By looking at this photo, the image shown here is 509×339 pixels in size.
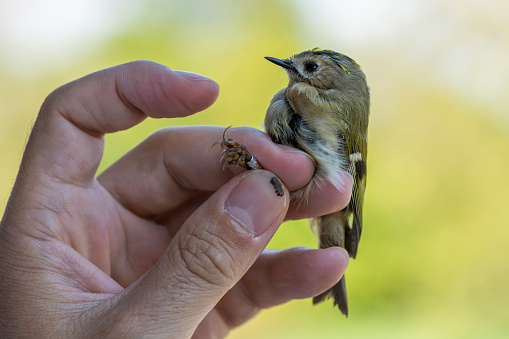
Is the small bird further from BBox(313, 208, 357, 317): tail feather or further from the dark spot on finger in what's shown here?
the dark spot on finger

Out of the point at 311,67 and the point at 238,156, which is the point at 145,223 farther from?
the point at 311,67

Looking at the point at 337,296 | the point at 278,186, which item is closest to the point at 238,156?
the point at 278,186

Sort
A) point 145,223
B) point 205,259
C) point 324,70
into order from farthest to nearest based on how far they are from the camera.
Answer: point 145,223
point 324,70
point 205,259

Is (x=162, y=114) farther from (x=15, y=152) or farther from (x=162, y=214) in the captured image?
(x=15, y=152)

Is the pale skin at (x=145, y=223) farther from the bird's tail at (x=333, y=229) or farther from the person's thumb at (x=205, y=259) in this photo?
the bird's tail at (x=333, y=229)

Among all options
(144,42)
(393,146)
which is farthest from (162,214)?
(144,42)

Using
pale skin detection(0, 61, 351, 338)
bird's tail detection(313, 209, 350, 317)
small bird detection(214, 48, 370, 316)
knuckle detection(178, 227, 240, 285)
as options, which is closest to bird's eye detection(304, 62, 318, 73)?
small bird detection(214, 48, 370, 316)
